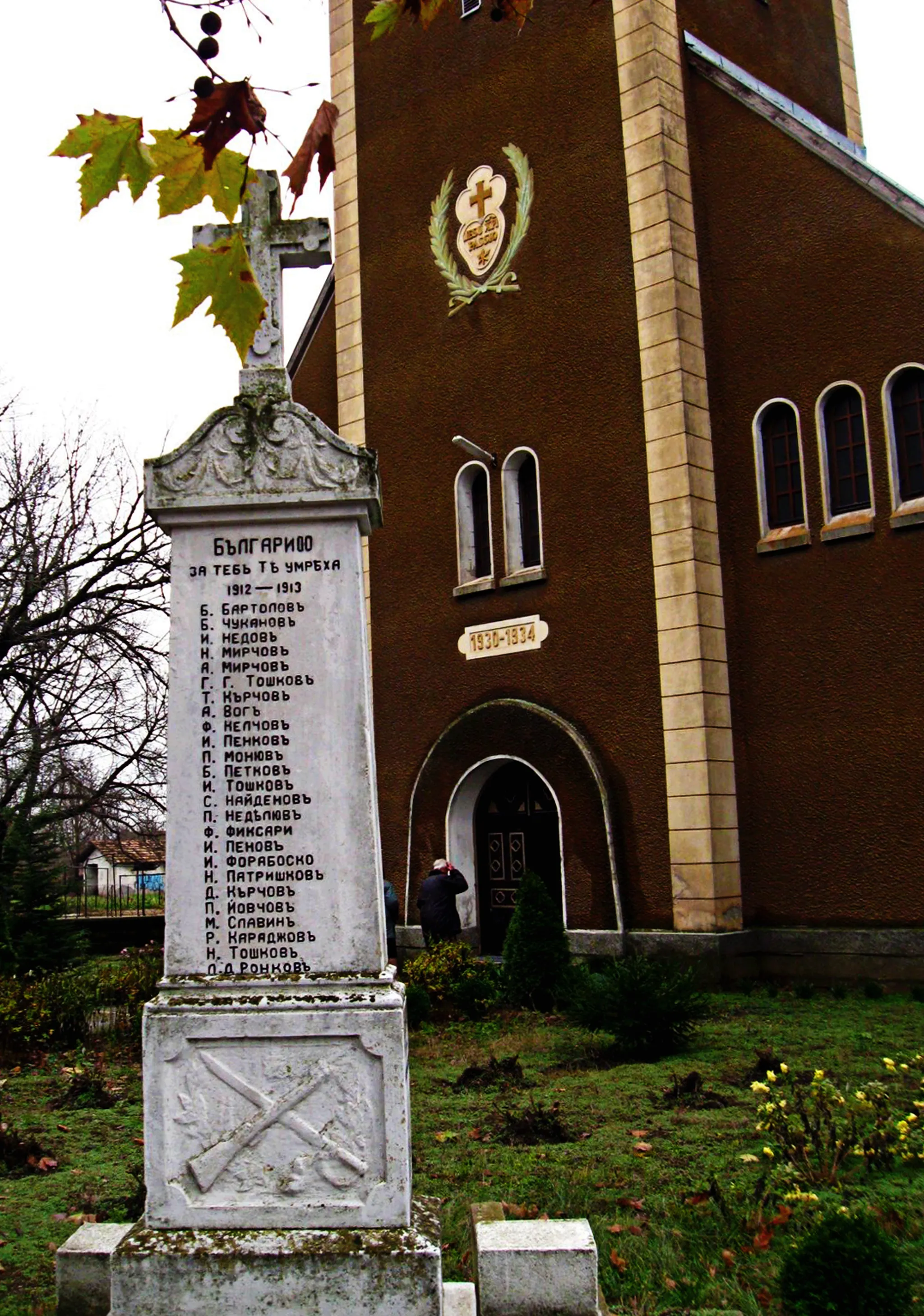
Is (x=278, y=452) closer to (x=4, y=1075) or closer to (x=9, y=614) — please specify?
(x=4, y=1075)

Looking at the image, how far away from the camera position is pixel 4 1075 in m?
10.9

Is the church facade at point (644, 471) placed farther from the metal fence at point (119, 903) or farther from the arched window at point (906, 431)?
the metal fence at point (119, 903)

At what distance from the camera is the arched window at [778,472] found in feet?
48.7

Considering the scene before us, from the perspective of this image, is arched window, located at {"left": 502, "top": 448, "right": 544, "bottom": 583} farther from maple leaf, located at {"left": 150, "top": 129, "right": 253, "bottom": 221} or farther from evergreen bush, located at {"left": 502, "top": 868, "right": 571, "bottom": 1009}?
maple leaf, located at {"left": 150, "top": 129, "right": 253, "bottom": 221}

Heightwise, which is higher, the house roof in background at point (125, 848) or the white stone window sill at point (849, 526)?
the white stone window sill at point (849, 526)

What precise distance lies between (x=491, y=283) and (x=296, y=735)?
44.7ft

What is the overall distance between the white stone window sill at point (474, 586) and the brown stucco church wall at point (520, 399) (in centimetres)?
14

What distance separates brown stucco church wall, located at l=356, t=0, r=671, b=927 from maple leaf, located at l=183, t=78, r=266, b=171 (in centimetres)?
1204

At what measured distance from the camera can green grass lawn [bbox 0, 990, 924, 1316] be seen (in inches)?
217

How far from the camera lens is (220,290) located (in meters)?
3.84

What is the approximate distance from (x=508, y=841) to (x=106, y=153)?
1419 centimetres

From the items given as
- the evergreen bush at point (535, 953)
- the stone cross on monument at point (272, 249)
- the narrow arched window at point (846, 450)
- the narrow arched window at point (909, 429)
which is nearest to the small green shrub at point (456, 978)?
the evergreen bush at point (535, 953)

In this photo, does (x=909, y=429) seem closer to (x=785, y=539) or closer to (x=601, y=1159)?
(x=785, y=539)

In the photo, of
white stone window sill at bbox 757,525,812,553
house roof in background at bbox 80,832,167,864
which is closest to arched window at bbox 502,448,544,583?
white stone window sill at bbox 757,525,812,553
